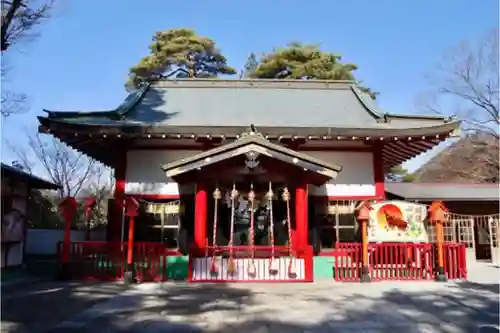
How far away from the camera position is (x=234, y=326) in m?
5.58

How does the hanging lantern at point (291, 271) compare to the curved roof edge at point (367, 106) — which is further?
the curved roof edge at point (367, 106)

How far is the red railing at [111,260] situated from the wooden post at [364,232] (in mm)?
4761

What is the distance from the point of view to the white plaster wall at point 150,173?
12.4 metres

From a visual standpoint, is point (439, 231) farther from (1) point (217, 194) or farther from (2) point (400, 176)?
(2) point (400, 176)

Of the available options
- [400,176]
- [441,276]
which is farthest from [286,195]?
[400,176]

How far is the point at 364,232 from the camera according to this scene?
10.3 metres

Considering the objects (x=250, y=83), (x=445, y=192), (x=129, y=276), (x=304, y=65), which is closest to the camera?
(x=129, y=276)

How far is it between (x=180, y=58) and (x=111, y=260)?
22.7 m

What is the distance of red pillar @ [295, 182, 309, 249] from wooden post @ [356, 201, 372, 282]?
130 centimetres

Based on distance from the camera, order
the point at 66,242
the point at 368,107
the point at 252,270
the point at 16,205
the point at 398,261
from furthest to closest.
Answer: the point at 368,107 < the point at 16,205 < the point at 398,261 < the point at 66,242 < the point at 252,270

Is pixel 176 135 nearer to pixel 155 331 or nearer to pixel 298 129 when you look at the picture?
pixel 298 129

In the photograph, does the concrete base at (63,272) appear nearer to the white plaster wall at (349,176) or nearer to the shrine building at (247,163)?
the shrine building at (247,163)

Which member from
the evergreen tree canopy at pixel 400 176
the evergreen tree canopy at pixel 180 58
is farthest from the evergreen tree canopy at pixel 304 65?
the evergreen tree canopy at pixel 400 176

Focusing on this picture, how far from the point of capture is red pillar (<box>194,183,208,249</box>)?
34.7 feet
